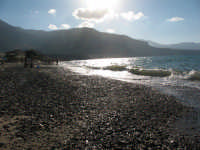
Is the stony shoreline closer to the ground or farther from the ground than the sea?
closer to the ground

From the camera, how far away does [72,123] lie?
6066 mm

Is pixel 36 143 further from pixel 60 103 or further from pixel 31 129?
pixel 60 103

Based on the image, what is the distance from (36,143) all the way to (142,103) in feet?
24.3

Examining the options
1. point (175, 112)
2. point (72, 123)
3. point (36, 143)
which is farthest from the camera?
point (175, 112)

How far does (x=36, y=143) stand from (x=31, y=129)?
1.09m

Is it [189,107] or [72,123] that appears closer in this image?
Answer: [72,123]

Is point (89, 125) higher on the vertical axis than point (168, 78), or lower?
lower

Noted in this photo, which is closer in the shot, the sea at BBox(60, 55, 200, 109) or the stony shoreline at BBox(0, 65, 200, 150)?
the stony shoreline at BBox(0, 65, 200, 150)

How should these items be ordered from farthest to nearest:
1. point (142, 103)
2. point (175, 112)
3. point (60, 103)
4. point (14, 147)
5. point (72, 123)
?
point (142, 103) → point (60, 103) → point (175, 112) → point (72, 123) → point (14, 147)

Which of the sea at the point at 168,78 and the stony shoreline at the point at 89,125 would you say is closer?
the stony shoreline at the point at 89,125

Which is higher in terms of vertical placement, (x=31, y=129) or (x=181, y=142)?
(x=31, y=129)

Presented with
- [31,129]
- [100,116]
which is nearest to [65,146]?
[31,129]

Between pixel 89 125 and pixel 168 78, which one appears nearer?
pixel 89 125

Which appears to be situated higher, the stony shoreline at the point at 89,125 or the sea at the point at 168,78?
the sea at the point at 168,78
